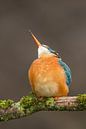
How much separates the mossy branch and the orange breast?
0.18 ft

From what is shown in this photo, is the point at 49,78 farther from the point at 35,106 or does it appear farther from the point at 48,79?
the point at 35,106

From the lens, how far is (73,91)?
7.41 metres

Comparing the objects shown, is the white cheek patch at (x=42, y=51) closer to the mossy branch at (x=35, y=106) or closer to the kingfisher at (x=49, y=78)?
the kingfisher at (x=49, y=78)

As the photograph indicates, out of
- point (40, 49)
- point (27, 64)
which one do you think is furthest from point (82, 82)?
point (40, 49)

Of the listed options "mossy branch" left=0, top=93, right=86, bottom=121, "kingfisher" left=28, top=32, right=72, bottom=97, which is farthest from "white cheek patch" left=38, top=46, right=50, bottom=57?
"mossy branch" left=0, top=93, right=86, bottom=121

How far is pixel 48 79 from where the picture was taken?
3527mm

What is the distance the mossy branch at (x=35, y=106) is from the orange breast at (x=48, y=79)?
0.05 meters

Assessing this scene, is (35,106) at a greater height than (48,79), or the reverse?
(48,79)

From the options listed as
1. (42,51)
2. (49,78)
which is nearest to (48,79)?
(49,78)

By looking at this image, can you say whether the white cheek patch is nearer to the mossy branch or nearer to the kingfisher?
the kingfisher

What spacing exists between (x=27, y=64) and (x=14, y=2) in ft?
2.91

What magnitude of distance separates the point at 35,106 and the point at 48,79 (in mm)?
199

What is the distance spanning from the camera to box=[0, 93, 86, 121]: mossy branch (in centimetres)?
354

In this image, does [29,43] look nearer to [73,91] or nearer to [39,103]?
[73,91]
